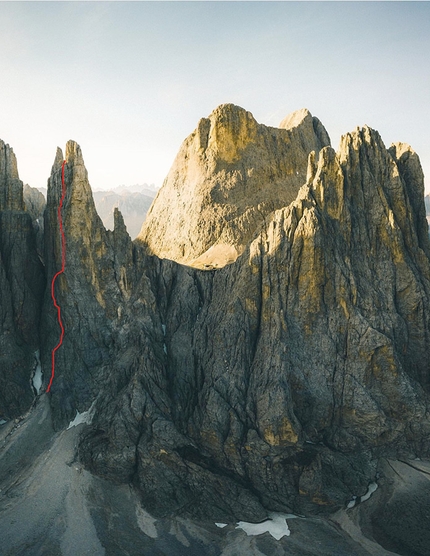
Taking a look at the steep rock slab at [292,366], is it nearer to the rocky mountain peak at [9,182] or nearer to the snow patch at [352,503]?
the snow patch at [352,503]

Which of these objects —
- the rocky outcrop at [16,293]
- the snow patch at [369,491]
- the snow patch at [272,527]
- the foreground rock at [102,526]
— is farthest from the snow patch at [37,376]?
the snow patch at [369,491]

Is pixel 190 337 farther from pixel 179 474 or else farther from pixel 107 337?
pixel 179 474

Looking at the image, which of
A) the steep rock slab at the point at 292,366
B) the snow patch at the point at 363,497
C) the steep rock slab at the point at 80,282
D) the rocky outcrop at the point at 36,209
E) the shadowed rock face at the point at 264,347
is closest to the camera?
the snow patch at the point at 363,497

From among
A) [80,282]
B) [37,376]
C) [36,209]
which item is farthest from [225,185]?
[37,376]

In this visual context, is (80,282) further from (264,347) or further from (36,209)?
(36,209)

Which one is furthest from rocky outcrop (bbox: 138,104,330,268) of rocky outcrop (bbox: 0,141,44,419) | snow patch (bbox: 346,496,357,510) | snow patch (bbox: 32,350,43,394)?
snow patch (bbox: 346,496,357,510)

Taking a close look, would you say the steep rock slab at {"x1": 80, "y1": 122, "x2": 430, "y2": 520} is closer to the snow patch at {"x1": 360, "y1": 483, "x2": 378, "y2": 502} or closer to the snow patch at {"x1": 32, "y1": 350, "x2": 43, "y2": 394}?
the snow patch at {"x1": 360, "y1": 483, "x2": 378, "y2": 502}
